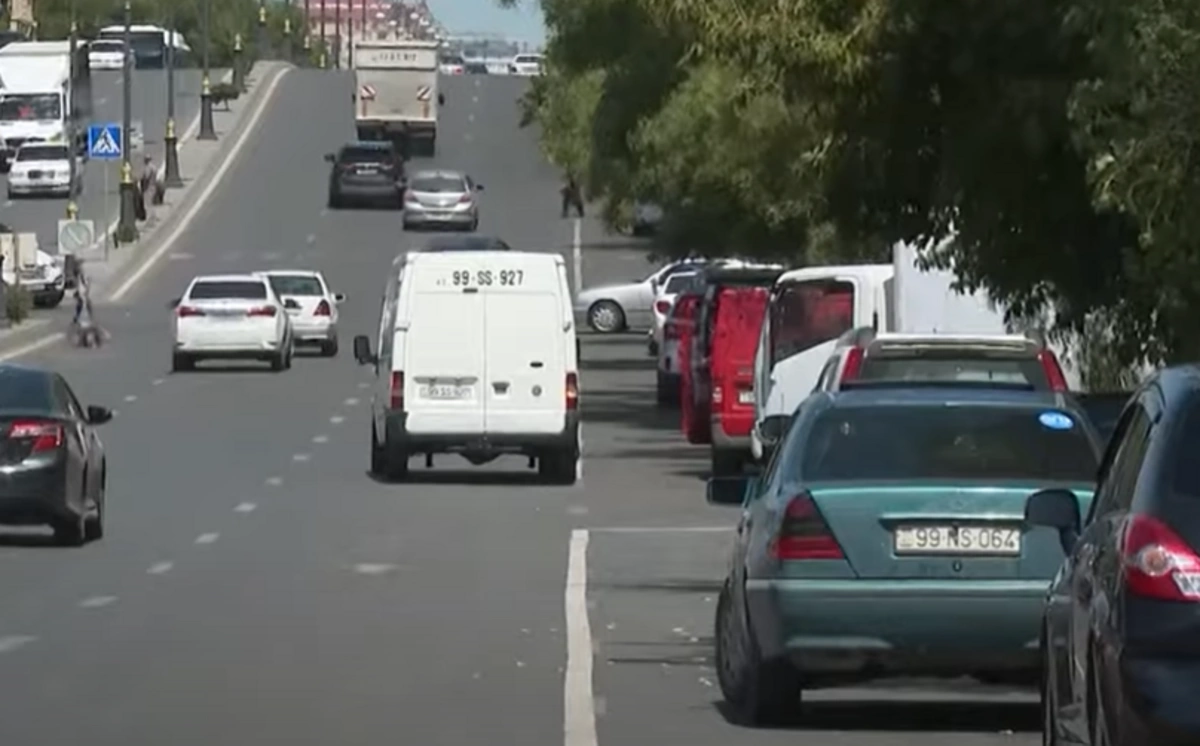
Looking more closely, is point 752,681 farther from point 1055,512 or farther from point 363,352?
point 363,352

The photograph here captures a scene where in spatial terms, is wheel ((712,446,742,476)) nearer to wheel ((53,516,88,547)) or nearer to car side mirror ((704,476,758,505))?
wheel ((53,516,88,547))

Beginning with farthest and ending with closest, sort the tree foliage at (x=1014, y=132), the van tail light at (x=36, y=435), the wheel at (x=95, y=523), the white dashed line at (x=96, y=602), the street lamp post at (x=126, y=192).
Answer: the street lamp post at (x=126, y=192)
the wheel at (x=95, y=523)
the van tail light at (x=36, y=435)
the white dashed line at (x=96, y=602)
the tree foliage at (x=1014, y=132)

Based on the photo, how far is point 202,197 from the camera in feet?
296

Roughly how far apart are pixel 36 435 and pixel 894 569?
1331 cm

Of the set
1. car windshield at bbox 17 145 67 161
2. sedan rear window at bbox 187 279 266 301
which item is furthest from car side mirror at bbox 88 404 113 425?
car windshield at bbox 17 145 67 161

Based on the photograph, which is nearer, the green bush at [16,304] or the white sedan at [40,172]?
the green bush at [16,304]

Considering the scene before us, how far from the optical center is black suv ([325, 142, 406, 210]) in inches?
3450

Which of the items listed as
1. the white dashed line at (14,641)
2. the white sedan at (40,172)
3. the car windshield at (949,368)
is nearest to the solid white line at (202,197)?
the white sedan at (40,172)

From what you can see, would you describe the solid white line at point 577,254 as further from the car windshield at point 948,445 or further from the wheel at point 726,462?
the car windshield at point 948,445

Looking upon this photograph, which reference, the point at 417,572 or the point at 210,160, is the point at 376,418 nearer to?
the point at 417,572

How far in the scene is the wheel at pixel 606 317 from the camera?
2699 inches

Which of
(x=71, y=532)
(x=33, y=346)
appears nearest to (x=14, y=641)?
(x=71, y=532)

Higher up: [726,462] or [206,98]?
[726,462]

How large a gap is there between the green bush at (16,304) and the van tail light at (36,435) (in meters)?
36.6
